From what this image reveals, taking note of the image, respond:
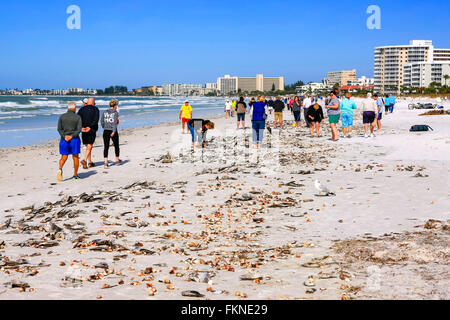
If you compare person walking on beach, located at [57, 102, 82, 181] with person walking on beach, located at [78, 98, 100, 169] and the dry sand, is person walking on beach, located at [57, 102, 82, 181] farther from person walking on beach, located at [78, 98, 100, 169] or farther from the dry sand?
person walking on beach, located at [78, 98, 100, 169]

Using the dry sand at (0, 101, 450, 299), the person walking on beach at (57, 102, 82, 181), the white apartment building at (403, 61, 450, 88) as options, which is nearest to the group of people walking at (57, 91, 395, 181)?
the person walking on beach at (57, 102, 82, 181)

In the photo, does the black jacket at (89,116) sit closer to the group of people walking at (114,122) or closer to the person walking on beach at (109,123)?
the group of people walking at (114,122)

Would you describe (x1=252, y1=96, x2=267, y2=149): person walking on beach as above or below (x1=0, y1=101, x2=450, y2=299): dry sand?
above

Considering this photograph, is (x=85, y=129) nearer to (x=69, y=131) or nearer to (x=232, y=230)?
(x=69, y=131)

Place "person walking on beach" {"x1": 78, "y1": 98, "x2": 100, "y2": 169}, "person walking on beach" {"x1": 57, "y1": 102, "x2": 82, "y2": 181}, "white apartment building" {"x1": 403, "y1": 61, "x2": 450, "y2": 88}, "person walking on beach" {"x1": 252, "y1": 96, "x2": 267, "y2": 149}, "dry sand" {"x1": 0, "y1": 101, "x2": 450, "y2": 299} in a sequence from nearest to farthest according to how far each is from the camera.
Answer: "dry sand" {"x1": 0, "y1": 101, "x2": 450, "y2": 299} → "person walking on beach" {"x1": 57, "y1": 102, "x2": 82, "y2": 181} → "person walking on beach" {"x1": 78, "y1": 98, "x2": 100, "y2": 169} → "person walking on beach" {"x1": 252, "y1": 96, "x2": 267, "y2": 149} → "white apartment building" {"x1": 403, "y1": 61, "x2": 450, "y2": 88}

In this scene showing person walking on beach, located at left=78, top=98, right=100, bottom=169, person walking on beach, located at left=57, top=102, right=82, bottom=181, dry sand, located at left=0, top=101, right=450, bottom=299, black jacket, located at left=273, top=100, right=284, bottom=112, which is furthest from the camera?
black jacket, located at left=273, top=100, right=284, bottom=112

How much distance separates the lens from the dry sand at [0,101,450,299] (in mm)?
4508

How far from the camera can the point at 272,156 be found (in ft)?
46.5

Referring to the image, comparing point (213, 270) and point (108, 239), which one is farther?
point (108, 239)

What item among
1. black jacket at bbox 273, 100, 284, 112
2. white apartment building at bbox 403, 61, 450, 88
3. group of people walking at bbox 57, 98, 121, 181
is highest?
white apartment building at bbox 403, 61, 450, 88
